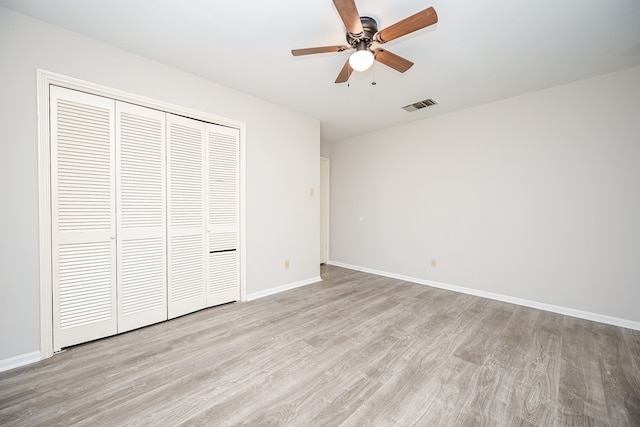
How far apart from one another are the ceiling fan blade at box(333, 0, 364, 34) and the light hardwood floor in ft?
8.23

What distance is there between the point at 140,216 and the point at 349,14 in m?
2.61

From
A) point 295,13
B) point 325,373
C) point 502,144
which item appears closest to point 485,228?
point 502,144

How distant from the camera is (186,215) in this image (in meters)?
2.86

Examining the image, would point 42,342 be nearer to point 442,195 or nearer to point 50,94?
point 50,94

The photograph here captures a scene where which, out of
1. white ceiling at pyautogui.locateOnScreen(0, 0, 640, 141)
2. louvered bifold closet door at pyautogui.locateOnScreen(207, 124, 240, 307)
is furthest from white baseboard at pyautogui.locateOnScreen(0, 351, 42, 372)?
white ceiling at pyautogui.locateOnScreen(0, 0, 640, 141)

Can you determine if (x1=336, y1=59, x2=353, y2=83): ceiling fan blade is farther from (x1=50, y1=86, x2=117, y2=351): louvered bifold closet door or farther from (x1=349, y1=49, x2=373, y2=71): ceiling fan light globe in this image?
(x1=50, y1=86, x2=117, y2=351): louvered bifold closet door

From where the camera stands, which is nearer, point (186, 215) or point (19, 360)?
point (19, 360)

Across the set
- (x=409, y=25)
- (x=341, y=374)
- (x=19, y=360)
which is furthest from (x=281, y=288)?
(x=409, y=25)

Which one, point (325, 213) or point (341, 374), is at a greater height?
point (325, 213)

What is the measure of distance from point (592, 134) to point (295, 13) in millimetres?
3521

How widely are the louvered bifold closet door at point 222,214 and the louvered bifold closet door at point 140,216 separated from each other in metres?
0.51

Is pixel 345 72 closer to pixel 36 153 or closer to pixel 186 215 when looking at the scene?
pixel 186 215

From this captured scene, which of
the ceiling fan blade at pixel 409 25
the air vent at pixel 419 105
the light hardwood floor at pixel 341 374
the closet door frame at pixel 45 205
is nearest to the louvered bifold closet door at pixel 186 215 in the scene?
the light hardwood floor at pixel 341 374

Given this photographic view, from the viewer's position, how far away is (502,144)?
342cm
